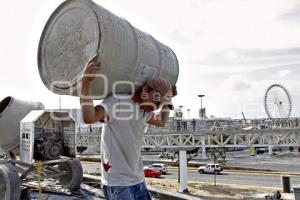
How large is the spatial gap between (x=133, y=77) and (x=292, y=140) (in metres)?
22.1

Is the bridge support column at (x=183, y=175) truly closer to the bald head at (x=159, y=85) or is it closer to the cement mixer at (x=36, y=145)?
the cement mixer at (x=36, y=145)

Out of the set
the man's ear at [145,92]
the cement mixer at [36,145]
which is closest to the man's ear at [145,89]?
the man's ear at [145,92]

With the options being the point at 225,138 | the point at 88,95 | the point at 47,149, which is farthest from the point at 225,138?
the point at 88,95

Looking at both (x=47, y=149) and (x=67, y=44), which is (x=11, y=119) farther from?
(x=67, y=44)

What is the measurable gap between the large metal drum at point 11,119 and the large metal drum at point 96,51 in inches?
249

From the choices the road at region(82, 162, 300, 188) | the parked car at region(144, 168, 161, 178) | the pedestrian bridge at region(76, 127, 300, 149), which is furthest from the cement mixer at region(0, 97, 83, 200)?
the parked car at region(144, 168, 161, 178)

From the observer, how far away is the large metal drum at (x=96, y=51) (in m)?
3.31

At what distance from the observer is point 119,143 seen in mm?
3225

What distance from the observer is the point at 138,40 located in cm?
367

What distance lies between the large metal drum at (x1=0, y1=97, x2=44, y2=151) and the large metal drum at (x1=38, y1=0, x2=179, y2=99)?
20.8 feet

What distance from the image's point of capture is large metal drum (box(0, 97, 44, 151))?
9.71 metres

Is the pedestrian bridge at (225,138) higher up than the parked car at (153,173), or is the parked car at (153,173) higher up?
the pedestrian bridge at (225,138)

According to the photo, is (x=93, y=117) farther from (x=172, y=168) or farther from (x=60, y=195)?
(x=172, y=168)

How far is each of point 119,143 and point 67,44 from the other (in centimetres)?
121
